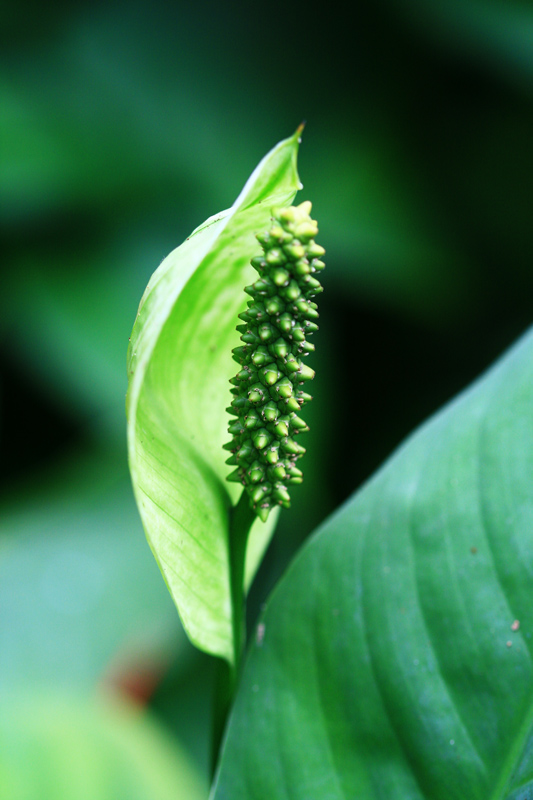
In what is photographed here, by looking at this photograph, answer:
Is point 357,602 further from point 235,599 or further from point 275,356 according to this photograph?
point 275,356

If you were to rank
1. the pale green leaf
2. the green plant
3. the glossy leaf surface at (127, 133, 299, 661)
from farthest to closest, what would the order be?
the pale green leaf → the green plant → the glossy leaf surface at (127, 133, 299, 661)

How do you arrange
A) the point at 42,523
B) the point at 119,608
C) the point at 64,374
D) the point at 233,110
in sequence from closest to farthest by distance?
the point at 119,608, the point at 42,523, the point at 64,374, the point at 233,110

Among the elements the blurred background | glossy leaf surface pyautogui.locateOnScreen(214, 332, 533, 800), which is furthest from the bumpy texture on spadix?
the blurred background

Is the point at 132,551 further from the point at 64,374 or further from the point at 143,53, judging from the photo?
the point at 143,53

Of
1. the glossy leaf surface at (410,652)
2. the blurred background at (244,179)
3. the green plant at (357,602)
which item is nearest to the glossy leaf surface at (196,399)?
the green plant at (357,602)

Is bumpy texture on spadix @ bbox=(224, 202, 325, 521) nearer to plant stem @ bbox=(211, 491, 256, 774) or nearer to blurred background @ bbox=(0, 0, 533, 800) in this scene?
plant stem @ bbox=(211, 491, 256, 774)

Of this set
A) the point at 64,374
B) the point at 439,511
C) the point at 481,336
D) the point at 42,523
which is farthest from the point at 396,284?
the point at 439,511
